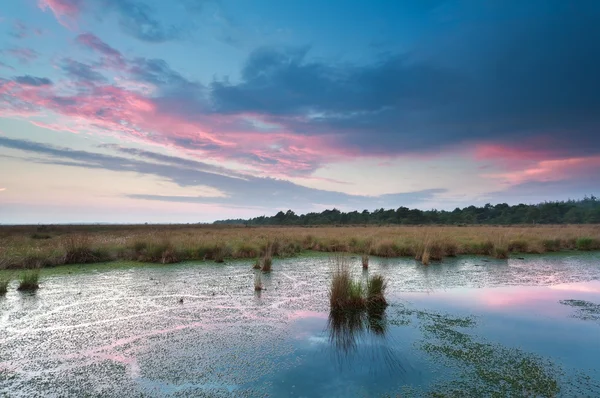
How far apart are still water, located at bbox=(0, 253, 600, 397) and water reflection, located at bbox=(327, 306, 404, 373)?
0.10ft

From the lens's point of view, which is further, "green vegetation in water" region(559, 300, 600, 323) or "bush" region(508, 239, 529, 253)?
"bush" region(508, 239, 529, 253)

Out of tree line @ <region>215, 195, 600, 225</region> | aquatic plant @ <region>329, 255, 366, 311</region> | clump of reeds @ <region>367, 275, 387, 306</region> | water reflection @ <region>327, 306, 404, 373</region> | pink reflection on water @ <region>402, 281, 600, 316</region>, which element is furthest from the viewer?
tree line @ <region>215, 195, 600, 225</region>

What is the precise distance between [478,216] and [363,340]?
83827mm

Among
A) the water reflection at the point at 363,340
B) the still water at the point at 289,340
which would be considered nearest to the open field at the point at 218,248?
the still water at the point at 289,340

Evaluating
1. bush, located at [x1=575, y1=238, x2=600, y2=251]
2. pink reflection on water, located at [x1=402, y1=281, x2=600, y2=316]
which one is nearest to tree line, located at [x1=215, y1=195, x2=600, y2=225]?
bush, located at [x1=575, y1=238, x2=600, y2=251]

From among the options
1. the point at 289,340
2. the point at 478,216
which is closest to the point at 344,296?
the point at 289,340

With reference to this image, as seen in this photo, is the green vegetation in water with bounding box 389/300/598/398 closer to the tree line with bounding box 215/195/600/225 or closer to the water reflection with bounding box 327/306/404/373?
the water reflection with bounding box 327/306/404/373

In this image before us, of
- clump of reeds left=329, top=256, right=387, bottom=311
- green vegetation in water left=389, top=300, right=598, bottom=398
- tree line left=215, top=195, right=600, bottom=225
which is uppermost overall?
tree line left=215, top=195, right=600, bottom=225

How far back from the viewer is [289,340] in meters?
5.32

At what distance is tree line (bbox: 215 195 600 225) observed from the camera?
69375 mm

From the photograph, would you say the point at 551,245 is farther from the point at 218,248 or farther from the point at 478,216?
the point at 478,216

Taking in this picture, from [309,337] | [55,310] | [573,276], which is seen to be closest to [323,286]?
[309,337]

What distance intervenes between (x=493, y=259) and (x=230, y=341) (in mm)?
13904

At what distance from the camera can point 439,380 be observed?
13.2 ft
